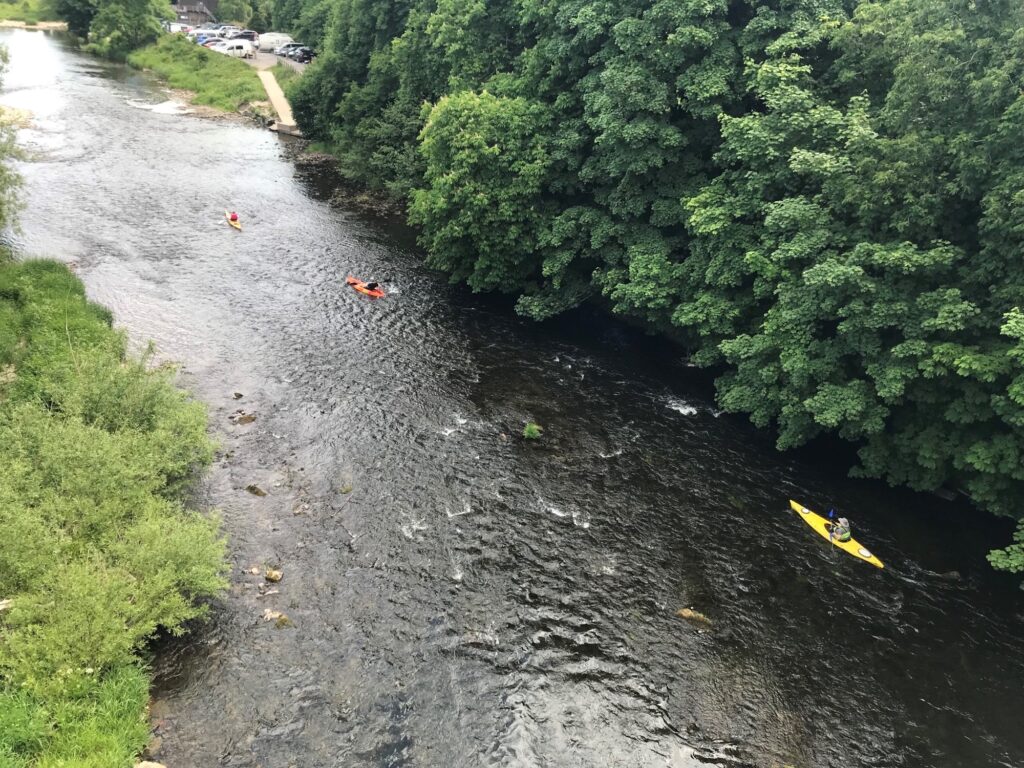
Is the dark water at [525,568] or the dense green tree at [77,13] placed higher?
the dense green tree at [77,13]

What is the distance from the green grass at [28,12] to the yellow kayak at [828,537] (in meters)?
117

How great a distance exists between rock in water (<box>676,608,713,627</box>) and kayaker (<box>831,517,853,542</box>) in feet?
19.6

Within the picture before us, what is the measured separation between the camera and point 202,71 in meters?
72.9

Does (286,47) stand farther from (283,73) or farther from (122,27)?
(122,27)

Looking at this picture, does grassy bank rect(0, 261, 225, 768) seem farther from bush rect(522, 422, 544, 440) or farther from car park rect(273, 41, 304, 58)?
car park rect(273, 41, 304, 58)

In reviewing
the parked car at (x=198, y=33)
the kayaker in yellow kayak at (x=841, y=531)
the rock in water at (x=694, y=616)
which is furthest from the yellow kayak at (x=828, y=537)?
the parked car at (x=198, y=33)

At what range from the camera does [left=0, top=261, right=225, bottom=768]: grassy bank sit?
1240 centimetres

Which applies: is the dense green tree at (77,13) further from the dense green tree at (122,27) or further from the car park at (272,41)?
the car park at (272,41)

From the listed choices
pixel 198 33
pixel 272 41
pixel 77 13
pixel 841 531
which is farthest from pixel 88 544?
pixel 77 13

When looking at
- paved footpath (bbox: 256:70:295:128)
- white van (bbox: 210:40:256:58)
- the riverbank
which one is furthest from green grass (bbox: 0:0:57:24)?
paved footpath (bbox: 256:70:295:128)

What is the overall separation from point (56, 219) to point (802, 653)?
41505mm

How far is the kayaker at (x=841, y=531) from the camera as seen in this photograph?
67.9 feet

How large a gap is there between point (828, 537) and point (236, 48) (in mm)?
88770

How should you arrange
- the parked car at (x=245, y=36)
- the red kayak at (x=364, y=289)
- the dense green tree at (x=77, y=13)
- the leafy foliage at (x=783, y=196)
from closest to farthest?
the leafy foliage at (x=783, y=196) < the red kayak at (x=364, y=289) < the dense green tree at (x=77, y=13) < the parked car at (x=245, y=36)
